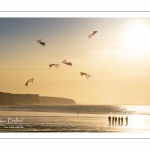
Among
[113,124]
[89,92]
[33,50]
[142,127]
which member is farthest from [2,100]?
[142,127]
